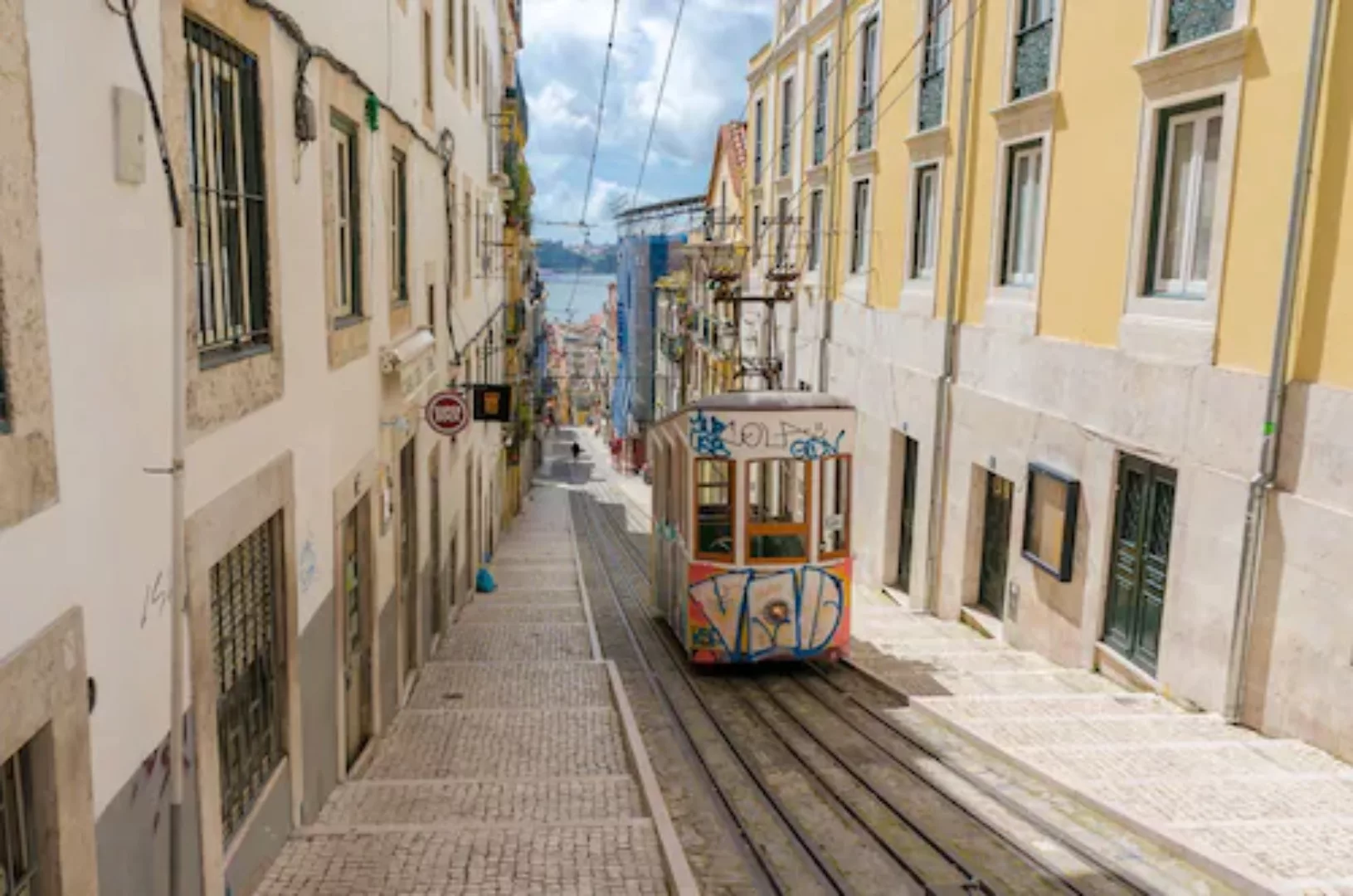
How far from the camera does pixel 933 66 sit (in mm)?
13727

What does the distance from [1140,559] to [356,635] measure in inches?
263

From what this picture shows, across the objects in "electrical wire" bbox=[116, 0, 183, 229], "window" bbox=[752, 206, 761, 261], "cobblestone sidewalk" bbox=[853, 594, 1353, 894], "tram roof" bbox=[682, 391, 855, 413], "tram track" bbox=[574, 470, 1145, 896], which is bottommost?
"tram track" bbox=[574, 470, 1145, 896]

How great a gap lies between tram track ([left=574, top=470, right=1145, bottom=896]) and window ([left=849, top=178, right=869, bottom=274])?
27.0 feet

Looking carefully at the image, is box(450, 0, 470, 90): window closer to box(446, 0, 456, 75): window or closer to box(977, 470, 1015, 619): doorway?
box(446, 0, 456, 75): window

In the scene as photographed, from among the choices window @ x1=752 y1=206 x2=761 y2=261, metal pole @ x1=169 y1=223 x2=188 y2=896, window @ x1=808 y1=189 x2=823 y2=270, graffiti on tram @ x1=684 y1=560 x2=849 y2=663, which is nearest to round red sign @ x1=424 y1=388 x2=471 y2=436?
graffiti on tram @ x1=684 y1=560 x2=849 y2=663

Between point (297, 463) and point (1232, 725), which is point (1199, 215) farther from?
point (297, 463)

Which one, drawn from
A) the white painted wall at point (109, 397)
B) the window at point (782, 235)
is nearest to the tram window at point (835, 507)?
the white painted wall at point (109, 397)

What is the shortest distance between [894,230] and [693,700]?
822 centimetres

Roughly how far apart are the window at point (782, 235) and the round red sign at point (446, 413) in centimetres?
1051

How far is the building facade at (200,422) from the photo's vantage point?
301cm

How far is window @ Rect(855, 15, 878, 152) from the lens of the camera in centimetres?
1614

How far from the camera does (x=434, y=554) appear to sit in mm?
12695

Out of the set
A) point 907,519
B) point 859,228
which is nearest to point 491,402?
point 907,519

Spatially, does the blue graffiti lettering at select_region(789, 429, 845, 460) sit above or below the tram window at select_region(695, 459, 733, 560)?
above
